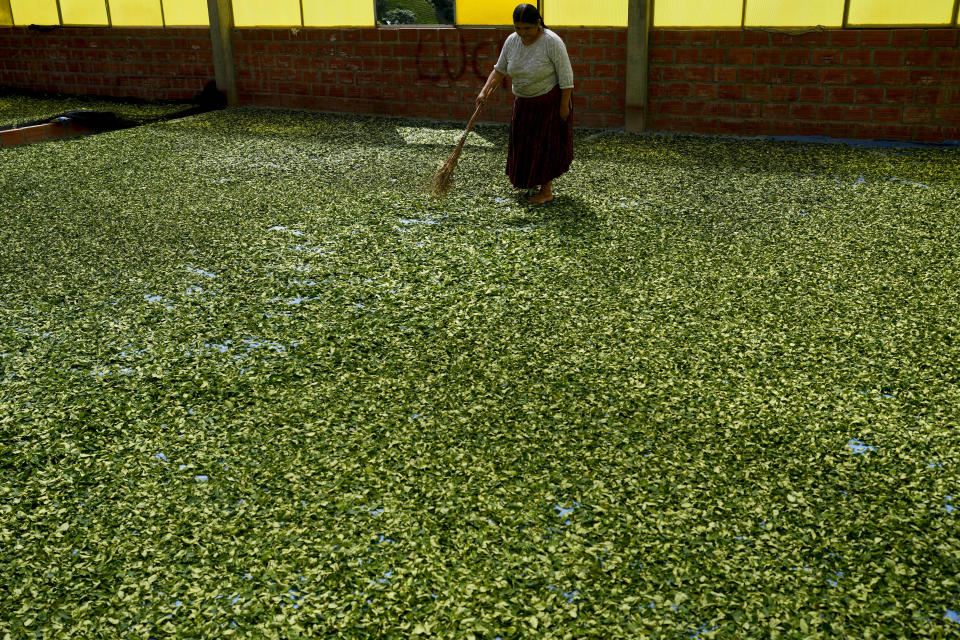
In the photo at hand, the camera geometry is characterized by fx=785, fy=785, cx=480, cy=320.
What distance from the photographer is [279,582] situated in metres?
2.14

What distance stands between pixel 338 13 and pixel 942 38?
6601 millimetres

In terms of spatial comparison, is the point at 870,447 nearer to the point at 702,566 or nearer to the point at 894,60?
the point at 702,566

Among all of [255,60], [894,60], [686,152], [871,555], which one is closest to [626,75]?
[686,152]

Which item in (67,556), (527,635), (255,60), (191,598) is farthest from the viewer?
(255,60)

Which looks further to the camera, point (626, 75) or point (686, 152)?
point (626, 75)

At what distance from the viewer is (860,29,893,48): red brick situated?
6.93 meters

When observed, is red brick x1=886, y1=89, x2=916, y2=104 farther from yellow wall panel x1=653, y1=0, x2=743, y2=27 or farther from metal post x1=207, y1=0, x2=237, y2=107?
metal post x1=207, y1=0, x2=237, y2=107

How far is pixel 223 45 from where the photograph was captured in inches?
421

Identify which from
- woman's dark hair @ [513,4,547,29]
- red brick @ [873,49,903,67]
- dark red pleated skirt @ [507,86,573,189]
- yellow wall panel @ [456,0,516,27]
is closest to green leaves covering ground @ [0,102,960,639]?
dark red pleated skirt @ [507,86,573,189]

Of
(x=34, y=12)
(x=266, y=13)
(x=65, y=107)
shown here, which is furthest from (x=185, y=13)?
(x=34, y=12)

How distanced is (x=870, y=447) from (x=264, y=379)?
2300 mm

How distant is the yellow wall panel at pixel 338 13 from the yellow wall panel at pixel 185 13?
6.01ft

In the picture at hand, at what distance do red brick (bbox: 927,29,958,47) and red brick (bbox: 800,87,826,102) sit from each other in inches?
36.0

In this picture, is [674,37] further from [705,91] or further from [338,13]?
[338,13]
